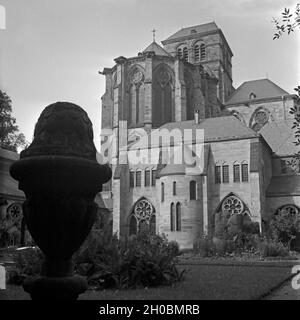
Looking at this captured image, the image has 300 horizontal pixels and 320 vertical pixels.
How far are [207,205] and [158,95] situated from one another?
53.9ft

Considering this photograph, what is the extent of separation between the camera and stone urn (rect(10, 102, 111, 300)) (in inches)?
192

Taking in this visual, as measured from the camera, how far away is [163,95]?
154 feet

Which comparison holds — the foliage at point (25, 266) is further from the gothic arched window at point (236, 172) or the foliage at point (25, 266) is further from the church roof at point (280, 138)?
the church roof at point (280, 138)

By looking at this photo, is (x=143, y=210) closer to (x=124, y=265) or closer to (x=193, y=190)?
(x=193, y=190)

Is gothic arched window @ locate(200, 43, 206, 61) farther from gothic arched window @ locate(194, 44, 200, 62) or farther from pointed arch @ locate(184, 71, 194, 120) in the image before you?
pointed arch @ locate(184, 71, 194, 120)

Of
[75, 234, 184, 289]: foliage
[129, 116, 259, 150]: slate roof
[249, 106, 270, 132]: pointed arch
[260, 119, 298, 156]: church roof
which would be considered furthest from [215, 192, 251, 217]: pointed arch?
[75, 234, 184, 289]: foliage

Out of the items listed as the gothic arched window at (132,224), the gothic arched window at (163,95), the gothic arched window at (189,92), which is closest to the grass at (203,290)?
the gothic arched window at (132,224)

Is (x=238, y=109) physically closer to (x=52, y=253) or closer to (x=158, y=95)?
(x=158, y=95)

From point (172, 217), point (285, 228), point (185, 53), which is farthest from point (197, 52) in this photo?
point (285, 228)

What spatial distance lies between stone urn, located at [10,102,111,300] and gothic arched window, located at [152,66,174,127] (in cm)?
4110

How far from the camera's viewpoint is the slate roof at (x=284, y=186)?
115 ft

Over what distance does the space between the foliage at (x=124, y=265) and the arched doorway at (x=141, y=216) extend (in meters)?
26.2
